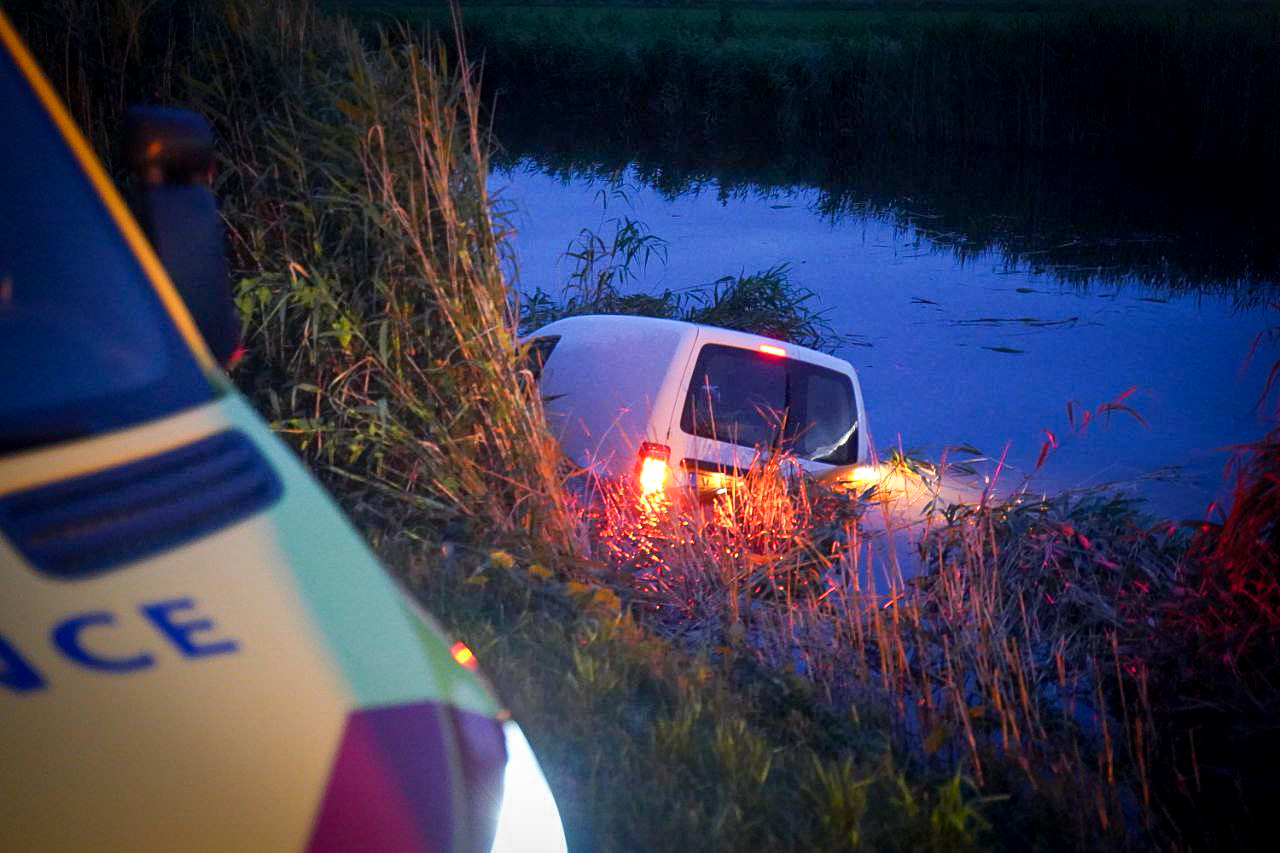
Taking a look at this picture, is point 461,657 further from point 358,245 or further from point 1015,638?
point 358,245

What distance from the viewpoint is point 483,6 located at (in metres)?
44.1

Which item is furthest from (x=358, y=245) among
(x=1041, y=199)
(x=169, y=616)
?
(x=1041, y=199)

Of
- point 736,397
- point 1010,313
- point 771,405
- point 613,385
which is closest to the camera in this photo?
point 613,385

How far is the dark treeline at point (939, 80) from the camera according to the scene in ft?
67.9

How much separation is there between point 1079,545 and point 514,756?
224 inches

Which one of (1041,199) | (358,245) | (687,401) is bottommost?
(1041,199)

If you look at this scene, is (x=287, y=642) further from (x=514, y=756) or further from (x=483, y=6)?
(x=483, y=6)

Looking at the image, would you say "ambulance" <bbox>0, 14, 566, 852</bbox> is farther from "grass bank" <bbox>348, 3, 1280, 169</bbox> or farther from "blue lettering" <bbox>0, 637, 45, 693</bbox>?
"grass bank" <bbox>348, 3, 1280, 169</bbox>

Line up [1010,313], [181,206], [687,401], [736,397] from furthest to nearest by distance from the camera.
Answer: [1010,313], [736,397], [687,401], [181,206]

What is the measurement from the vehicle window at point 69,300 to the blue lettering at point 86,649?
13.6 inches

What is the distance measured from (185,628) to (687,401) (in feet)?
17.1

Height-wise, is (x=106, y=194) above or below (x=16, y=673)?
above

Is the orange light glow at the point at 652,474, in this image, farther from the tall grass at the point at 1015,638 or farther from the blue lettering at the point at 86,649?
the blue lettering at the point at 86,649

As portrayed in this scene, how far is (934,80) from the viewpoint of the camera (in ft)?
78.7
